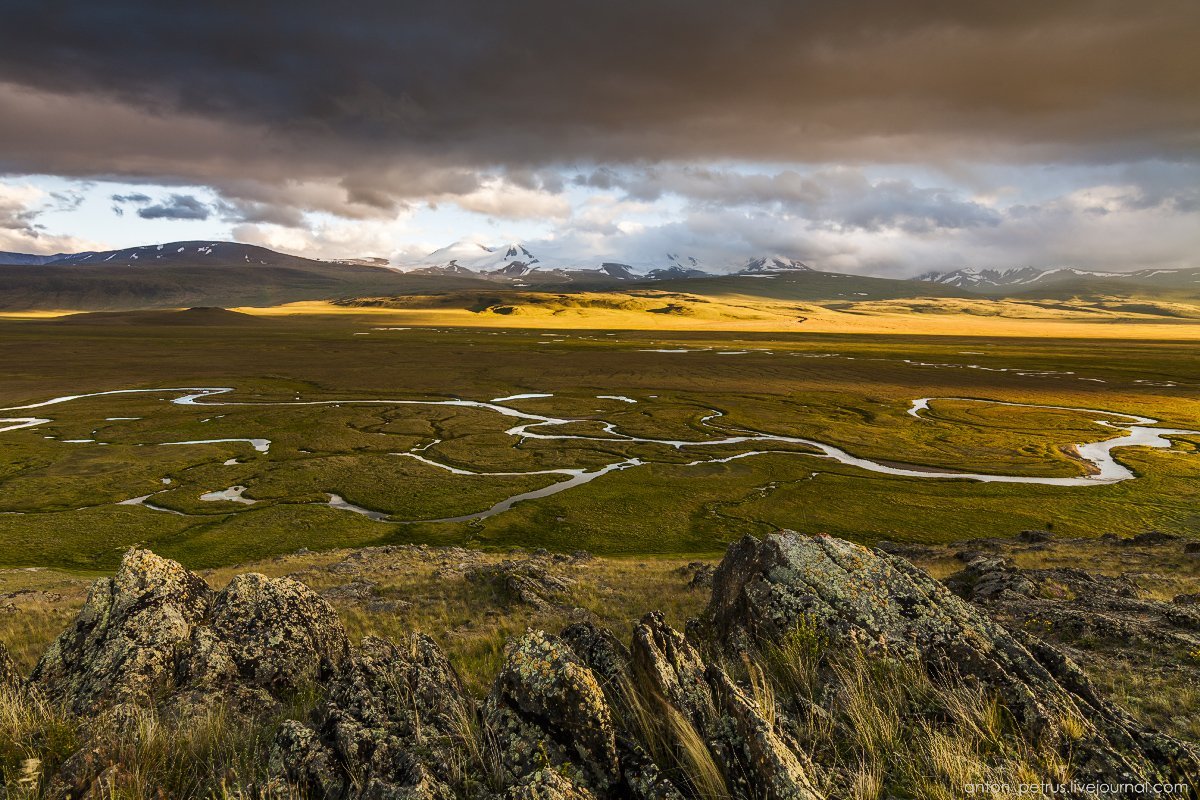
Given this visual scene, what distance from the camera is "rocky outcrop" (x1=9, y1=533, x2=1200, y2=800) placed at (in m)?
6.50

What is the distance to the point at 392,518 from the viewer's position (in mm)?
44875

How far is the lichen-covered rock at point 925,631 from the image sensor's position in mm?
6781

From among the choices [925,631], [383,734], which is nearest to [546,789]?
[383,734]

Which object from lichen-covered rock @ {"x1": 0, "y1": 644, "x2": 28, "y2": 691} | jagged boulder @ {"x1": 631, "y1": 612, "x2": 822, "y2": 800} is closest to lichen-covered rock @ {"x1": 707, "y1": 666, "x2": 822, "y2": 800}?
jagged boulder @ {"x1": 631, "y1": 612, "x2": 822, "y2": 800}

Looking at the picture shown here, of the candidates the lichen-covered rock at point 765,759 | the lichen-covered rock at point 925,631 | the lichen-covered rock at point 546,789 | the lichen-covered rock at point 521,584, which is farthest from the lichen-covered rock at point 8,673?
the lichen-covered rock at point 521,584

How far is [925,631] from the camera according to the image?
9.09 m

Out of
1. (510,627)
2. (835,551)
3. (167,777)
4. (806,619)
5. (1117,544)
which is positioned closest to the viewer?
(167,777)

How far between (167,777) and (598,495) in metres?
43.1

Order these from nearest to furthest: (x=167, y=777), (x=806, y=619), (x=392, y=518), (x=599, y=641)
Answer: (x=167, y=777) < (x=599, y=641) < (x=806, y=619) < (x=392, y=518)

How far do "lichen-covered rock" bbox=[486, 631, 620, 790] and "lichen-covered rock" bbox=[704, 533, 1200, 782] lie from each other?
415 centimetres

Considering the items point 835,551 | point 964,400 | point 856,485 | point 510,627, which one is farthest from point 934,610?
point 964,400

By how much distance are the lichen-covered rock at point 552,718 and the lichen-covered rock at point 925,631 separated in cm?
415

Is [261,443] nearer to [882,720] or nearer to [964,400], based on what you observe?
[882,720]

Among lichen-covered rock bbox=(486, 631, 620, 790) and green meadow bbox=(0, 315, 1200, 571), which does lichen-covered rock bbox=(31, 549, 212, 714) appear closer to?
lichen-covered rock bbox=(486, 631, 620, 790)
